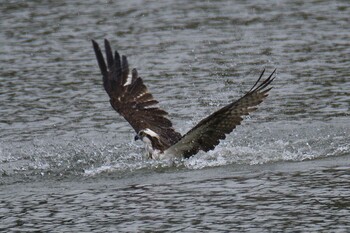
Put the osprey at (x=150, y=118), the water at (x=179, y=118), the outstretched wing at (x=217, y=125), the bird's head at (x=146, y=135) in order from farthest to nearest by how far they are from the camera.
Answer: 1. the bird's head at (x=146, y=135)
2. the osprey at (x=150, y=118)
3. the outstretched wing at (x=217, y=125)
4. the water at (x=179, y=118)

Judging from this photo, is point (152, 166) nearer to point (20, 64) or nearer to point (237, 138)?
point (237, 138)

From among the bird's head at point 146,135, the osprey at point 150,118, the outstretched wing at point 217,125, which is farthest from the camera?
the bird's head at point 146,135

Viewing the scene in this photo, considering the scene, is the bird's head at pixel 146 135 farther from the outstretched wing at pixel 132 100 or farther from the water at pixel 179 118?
the water at pixel 179 118

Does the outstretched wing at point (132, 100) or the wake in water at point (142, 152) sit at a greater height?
the outstretched wing at point (132, 100)

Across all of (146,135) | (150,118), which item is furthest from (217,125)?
(150,118)

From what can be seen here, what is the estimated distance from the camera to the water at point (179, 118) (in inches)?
352

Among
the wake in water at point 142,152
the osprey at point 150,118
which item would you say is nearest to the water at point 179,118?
the wake in water at point 142,152

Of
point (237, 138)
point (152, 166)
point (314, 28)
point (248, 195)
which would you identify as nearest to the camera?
point (248, 195)

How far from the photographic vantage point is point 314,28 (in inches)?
713

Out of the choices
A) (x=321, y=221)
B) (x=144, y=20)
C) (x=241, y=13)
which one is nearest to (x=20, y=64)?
(x=144, y=20)

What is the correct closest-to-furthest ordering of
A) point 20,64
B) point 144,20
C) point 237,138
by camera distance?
point 237,138
point 20,64
point 144,20

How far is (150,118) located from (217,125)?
1305mm

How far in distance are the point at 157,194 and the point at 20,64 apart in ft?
24.6

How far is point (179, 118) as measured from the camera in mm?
12984
